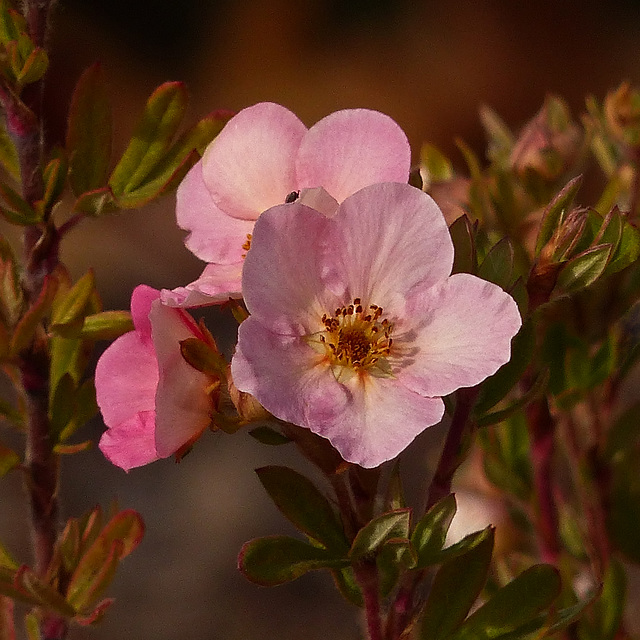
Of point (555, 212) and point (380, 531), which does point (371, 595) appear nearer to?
point (380, 531)

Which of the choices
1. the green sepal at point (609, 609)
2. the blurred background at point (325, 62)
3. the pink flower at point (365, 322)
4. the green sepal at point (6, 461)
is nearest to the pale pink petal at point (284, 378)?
the pink flower at point (365, 322)

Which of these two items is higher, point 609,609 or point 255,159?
point 255,159

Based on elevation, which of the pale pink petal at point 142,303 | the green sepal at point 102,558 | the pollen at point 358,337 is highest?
the pale pink petal at point 142,303

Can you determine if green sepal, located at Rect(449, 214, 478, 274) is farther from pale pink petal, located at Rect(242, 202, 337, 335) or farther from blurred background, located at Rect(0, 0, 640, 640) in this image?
blurred background, located at Rect(0, 0, 640, 640)

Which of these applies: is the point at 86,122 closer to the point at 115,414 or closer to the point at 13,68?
the point at 13,68

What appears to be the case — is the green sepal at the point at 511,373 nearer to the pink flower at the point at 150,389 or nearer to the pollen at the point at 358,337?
the pollen at the point at 358,337

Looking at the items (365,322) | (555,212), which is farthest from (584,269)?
(365,322)
